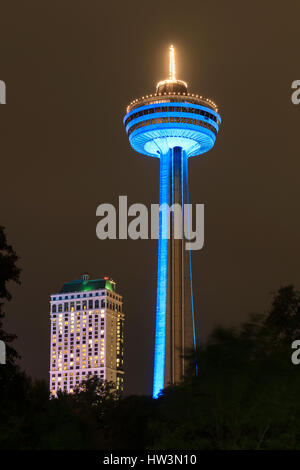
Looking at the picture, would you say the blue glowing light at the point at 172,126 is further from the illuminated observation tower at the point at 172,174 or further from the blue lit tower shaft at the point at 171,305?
the blue lit tower shaft at the point at 171,305

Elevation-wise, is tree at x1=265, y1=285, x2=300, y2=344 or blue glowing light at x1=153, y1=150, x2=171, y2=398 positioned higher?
blue glowing light at x1=153, y1=150, x2=171, y2=398

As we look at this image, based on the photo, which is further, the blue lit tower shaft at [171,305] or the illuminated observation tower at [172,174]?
the illuminated observation tower at [172,174]

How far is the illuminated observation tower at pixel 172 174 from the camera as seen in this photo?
153875mm

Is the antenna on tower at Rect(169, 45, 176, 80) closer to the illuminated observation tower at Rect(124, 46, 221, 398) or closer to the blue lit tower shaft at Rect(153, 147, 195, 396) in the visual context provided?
the illuminated observation tower at Rect(124, 46, 221, 398)

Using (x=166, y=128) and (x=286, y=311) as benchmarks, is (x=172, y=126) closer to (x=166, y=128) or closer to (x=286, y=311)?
(x=166, y=128)

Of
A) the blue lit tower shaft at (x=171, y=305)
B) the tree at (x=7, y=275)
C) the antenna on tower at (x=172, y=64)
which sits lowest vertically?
the tree at (x=7, y=275)

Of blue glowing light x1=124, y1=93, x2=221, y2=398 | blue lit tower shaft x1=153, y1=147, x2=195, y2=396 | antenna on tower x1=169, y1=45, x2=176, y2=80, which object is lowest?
blue lit tower shaft x1=153, y1=147, x2=195, y2=396

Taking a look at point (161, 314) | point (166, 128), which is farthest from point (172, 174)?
point (161, 314)

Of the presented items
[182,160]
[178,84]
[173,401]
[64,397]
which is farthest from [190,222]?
[173,401]

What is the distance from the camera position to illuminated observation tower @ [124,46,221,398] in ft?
505

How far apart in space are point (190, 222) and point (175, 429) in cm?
11424

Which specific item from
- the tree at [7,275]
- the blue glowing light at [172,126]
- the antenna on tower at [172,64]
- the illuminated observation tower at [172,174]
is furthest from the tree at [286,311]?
the antenna on tower at [172,64]

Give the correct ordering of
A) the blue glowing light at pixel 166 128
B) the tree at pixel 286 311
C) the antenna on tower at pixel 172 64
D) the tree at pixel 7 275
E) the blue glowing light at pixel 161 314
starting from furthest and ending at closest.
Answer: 1. the antenna on tower at pixel 172 64
2. the blue glowing light at pixel 166 128
3. the blue glowing light at pixel 161 314
4. the tree at pixel 286 311
5. the tree at pixel 7 275

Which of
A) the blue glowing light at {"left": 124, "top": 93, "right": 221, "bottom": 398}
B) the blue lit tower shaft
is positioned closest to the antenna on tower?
the blue glowing light at {"left": 124, "top": 93, "right": 221, "bottom": 398}
